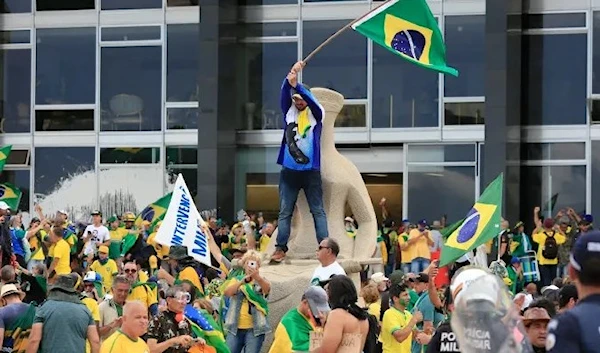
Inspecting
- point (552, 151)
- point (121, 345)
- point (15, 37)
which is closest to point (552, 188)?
point (552, 151)

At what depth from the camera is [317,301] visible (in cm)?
1057

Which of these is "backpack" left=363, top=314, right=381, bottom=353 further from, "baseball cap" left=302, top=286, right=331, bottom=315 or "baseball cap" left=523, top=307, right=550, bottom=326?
"baseball cap" left=523, top=307, right=550, bottom=326

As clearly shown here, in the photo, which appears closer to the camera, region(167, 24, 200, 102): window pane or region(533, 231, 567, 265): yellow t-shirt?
region(533, 231, 567, 265): yellow t-shirt

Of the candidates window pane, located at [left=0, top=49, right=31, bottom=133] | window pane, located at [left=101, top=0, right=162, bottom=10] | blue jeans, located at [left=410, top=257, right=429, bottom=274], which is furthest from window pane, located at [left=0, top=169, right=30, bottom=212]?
blue jeans, located at [left=410, top=257, right=429, bottom=274]

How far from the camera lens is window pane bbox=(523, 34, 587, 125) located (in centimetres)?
3269

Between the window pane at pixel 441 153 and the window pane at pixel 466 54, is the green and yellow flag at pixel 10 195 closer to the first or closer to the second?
the window pane at pixel 441 153

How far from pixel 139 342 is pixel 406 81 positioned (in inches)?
937

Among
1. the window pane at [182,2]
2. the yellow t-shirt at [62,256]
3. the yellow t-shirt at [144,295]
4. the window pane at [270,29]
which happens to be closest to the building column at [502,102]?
the window pane at [270,29]

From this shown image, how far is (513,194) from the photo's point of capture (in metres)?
32.4

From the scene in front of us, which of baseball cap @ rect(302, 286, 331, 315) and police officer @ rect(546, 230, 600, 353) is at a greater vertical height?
police officer @ rect(546, 230, 600, 353)

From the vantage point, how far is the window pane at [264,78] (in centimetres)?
3497

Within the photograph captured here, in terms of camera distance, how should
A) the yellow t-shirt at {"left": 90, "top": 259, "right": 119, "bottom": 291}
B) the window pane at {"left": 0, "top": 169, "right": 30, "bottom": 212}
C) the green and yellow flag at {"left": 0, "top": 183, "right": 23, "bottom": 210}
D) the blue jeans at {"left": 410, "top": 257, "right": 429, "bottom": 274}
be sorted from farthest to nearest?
1. the window pane at {"left": 0, "top": 169, "right": 30, "bottom": 212}
2. the green and yellow flag at {"left": 0, "top": 183, "right": 23, "bottom": 210}
3. the blue jeans at {"left": 410, "top": 257, "right": 429, "bottom": 274}
4. the yellow t-shirt at {"left": 90, "top": 259, "right": 119, "bottom": 291}

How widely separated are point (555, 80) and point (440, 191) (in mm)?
3442

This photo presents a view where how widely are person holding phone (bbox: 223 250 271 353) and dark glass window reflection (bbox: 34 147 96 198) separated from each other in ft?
66.1
